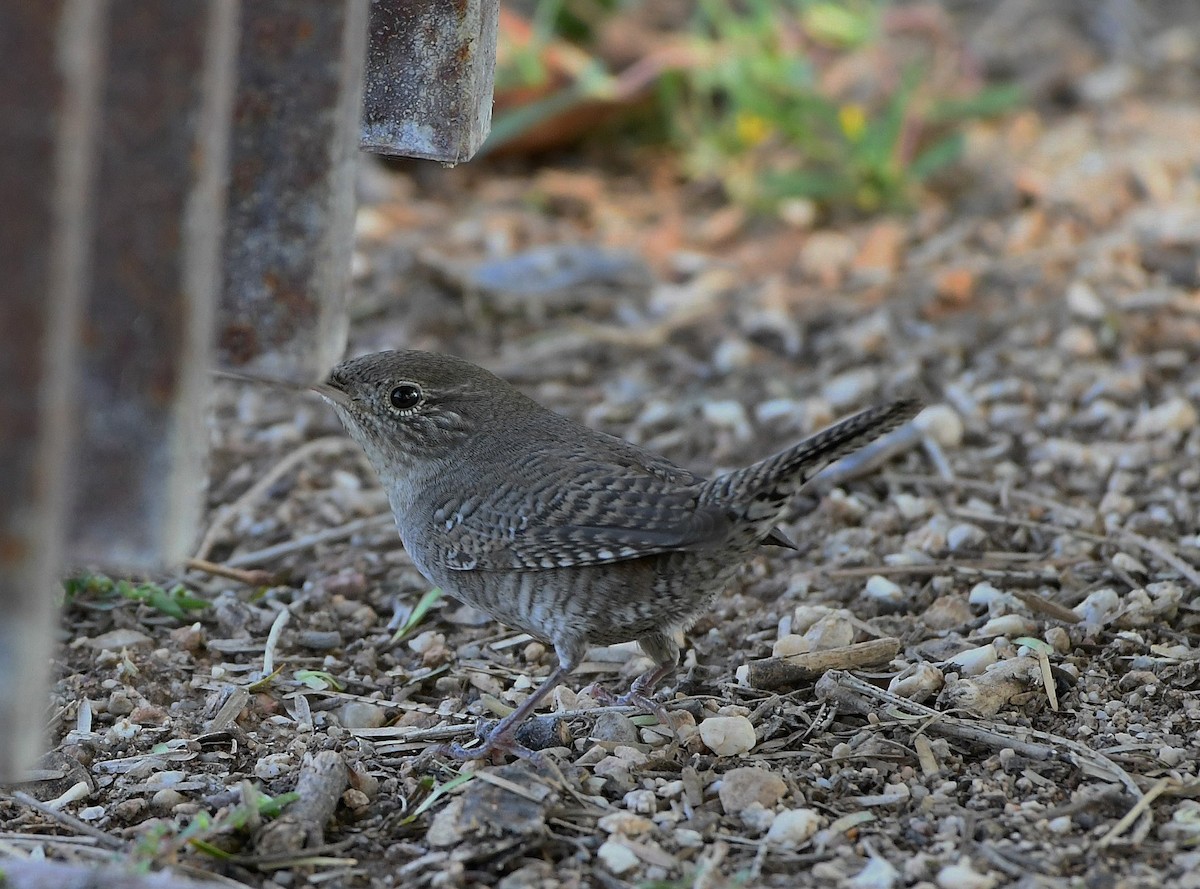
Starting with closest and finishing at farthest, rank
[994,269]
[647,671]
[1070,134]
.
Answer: [647,671] < [994,269] < [1070,134]

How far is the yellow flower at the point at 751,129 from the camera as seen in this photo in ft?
24.9

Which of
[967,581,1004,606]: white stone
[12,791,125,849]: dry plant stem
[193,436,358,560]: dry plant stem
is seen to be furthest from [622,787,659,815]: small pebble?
[193,436,358,560]: dry plant stem

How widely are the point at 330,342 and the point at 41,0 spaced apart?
2.84 ft

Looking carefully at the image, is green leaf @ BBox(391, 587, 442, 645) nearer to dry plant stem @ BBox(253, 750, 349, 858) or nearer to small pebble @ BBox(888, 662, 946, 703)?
dry plant stem @ BBox(253, 750, 349, 858)

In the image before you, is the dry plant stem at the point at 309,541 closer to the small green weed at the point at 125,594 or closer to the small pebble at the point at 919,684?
the small green weed at the point at 125,594

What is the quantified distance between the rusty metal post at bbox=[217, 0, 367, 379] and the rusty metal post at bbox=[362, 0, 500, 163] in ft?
3.25

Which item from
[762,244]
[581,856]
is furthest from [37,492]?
[762,244]

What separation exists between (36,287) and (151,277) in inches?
10.7

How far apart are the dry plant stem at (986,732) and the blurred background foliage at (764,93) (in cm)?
387

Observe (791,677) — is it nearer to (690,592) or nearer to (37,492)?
(690,592)

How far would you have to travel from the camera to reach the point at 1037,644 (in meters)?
3.88

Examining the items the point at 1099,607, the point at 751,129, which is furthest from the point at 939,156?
the point at 1099,607

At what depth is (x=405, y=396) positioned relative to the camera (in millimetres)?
4262

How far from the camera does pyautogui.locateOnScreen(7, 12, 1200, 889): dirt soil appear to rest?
124 inches
